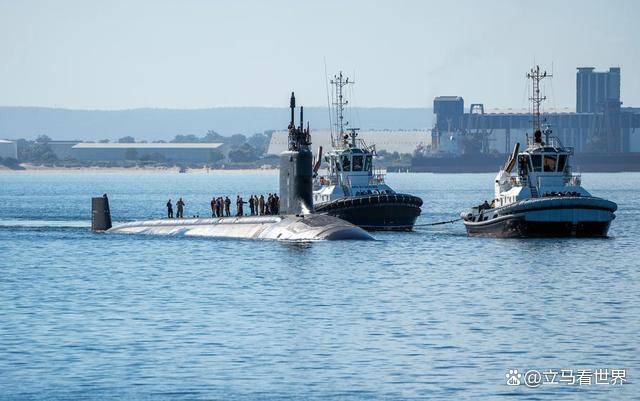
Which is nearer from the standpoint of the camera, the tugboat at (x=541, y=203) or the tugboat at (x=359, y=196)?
the tugboat at (x=541, y=203)

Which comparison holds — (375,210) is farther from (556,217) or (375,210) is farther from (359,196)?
(556,217)

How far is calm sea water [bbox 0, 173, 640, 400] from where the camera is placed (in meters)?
28.6

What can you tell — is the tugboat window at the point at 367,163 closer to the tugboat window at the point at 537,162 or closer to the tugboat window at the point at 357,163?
the tugboat window at the point at 357,163

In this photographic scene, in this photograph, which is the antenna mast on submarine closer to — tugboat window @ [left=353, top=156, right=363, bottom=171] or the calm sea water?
the calm sea water

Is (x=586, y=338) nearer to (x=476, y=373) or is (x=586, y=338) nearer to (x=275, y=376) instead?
(x=476, y=373)

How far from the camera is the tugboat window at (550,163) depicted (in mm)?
70688

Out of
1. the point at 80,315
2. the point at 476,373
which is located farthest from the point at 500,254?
the point at 476,373

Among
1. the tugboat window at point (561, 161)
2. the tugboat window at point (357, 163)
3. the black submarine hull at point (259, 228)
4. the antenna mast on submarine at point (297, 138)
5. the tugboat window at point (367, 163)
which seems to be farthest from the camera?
the tugboat window at point (367, 163)

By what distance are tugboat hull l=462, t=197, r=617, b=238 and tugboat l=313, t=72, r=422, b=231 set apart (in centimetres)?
1002

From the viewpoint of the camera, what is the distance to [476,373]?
96.3ft

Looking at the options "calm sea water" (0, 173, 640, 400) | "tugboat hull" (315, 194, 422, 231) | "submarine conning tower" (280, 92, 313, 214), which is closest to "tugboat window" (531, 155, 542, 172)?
"calm sea water" (0, 173, 640, 400)

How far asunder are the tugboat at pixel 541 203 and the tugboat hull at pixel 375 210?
4720mm

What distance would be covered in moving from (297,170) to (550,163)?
1605 centimetres

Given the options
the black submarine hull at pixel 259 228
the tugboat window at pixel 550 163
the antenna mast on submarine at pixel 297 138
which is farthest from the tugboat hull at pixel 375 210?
the antenna mast on submarine at pixel 297 138
